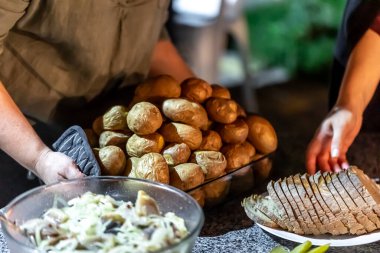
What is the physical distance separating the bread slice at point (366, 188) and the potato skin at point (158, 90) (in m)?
0.43

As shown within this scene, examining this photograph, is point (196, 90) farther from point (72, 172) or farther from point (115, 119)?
point (72, 172)

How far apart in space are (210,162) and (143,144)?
15cm

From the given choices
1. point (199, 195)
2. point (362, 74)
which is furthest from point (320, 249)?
point (362, 74)

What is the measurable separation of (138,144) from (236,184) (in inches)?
9.6

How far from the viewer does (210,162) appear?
1380mm

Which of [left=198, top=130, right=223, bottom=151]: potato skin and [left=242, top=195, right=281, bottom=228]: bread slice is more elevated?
[left=198, top=130, right=223, bottom=151]: potato skin

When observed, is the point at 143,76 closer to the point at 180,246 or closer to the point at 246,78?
the point at 180,246

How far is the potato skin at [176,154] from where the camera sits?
1.38m

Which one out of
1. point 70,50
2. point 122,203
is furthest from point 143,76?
point 122,203

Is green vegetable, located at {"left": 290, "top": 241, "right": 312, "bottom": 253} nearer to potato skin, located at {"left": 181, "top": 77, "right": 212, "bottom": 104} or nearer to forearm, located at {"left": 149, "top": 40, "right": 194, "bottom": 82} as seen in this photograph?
potato skin, located at {"left": 181, "top": 77, "right": 212, "bottom": 104}

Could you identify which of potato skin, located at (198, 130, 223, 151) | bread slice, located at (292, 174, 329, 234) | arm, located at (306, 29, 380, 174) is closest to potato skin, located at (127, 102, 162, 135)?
potato skin, located at (198, 130, 223, 151)

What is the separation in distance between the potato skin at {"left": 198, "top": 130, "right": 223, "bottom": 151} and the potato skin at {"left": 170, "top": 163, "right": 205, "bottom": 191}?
3.4 inches

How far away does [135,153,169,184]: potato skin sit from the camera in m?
1.29

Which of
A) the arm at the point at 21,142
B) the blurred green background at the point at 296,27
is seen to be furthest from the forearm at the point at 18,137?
the blurred green background at the point at 296,27
